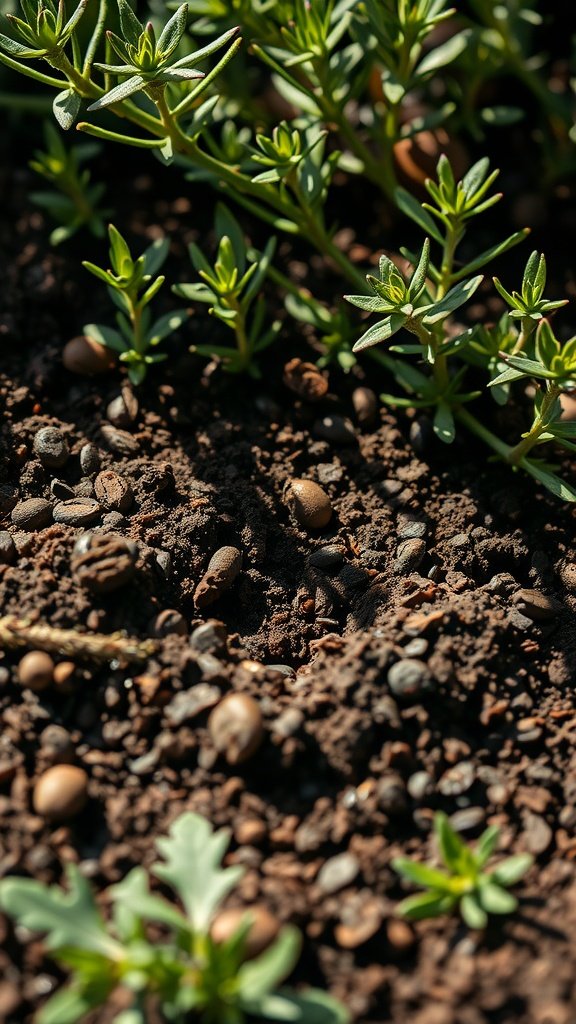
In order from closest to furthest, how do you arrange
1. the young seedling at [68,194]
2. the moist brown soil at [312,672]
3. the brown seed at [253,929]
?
the brown seed at [253,929], the moist brown soil at [312,672], the young seedling at [68,194]

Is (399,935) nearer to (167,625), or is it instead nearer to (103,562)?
(167,625)

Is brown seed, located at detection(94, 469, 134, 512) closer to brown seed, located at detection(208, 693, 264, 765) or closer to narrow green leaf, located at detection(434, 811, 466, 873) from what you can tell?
brown seed, located at detection(208, 693, 264, 765)

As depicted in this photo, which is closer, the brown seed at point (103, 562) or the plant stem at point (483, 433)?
the brown seed at point (103, 562)

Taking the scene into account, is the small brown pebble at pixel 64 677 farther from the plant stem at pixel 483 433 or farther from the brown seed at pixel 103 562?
the plant stem at pixel 483 433

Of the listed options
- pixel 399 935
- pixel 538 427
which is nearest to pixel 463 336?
pixel 538 427

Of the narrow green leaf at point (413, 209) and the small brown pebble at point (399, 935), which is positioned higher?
the narrow green leaf at point (413, 209)

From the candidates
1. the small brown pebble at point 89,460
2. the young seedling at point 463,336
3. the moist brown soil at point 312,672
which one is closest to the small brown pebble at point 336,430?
the moist brown soil at point 312,672

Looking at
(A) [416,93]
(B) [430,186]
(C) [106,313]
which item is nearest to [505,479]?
(B) [430,186]

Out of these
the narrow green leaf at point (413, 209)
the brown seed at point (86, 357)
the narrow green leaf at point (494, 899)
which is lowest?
the narrow green leaf at point (494, 899)
